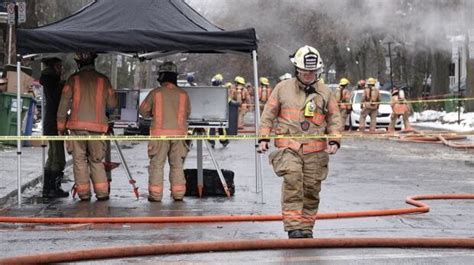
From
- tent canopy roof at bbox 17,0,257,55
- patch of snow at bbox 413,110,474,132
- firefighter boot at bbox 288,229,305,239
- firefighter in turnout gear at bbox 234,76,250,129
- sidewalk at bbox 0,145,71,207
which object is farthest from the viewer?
patch of snow at bbox 413,110,474,132

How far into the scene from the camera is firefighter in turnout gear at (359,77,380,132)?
31578mm

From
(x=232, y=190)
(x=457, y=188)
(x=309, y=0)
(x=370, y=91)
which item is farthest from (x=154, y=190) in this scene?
(x=309, y=0)

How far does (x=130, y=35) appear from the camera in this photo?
11625 mm

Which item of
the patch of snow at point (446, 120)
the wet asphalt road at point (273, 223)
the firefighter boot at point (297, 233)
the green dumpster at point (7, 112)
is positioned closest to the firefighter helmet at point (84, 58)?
the wet asphalt road at point (273, 223)

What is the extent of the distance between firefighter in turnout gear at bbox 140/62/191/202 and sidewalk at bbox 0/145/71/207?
1.70 metres

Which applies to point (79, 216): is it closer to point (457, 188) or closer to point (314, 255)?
point (314, 255)

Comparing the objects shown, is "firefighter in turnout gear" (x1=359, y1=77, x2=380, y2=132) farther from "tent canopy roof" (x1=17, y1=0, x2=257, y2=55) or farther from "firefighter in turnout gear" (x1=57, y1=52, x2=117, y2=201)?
"firefighter in turnout gear" (x1=57, y1=52, x2=117, y2=201)

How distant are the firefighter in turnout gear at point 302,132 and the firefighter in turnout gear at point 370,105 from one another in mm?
22518

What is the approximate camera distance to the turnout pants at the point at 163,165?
40.0 feet

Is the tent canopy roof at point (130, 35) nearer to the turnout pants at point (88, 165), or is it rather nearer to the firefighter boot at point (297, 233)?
the turnout pants at point (88, 165)

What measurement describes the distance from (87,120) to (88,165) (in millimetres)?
572

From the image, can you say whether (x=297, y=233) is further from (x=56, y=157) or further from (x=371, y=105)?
(x=371, y=105)

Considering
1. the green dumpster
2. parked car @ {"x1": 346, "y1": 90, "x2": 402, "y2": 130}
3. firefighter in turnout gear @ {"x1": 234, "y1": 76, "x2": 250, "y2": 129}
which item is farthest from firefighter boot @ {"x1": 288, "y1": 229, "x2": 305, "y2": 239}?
parked car @ {"x1": 346, "y1": 90, "x2": 402, "y2": 130}

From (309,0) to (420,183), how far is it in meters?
20.2
